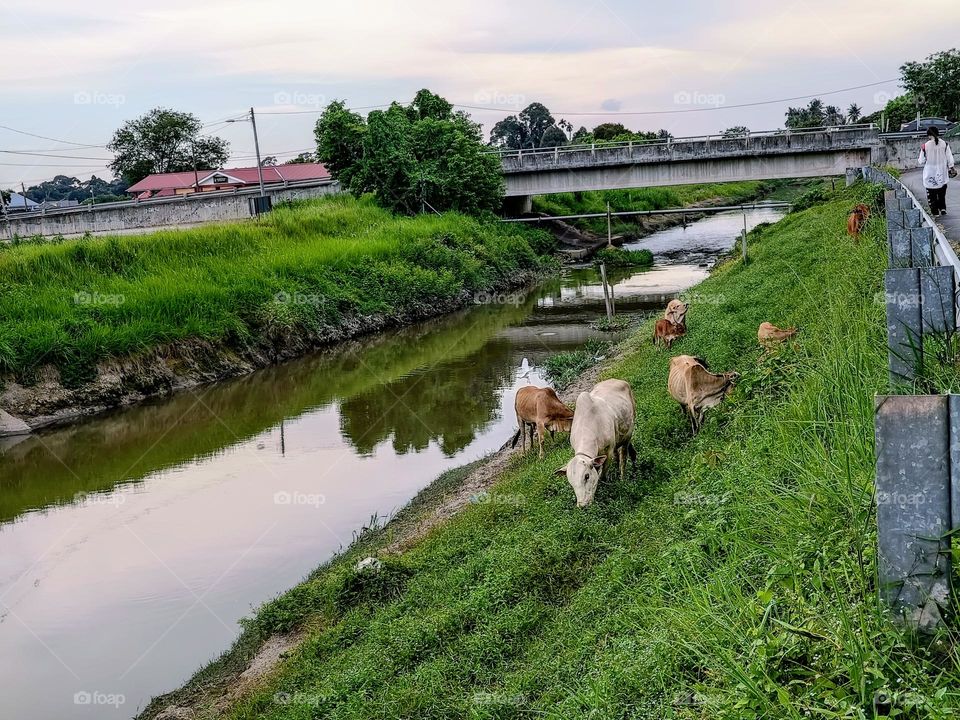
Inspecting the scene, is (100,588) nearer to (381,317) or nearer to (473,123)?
(381,317)

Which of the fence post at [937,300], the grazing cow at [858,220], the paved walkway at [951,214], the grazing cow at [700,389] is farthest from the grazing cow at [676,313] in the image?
the fence post at [937,300]

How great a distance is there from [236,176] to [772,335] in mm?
64831

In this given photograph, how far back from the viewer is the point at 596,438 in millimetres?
9281

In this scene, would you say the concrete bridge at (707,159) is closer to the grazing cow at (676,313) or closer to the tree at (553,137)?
the grazing cow at (676,313)

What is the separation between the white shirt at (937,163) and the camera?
15.0 metres

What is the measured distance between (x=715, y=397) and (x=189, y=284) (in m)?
18.4

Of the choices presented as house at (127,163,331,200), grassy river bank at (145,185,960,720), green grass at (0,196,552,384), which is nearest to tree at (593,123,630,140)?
house at (127,163,331,200)

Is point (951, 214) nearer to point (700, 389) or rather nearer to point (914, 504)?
point (700, 389)

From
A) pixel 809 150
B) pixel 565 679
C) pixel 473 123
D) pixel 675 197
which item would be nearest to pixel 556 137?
pixel 675 197

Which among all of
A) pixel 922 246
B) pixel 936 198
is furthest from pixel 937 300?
pixel 936 198

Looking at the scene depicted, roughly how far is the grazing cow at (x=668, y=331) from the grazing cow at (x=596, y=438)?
6.19 m

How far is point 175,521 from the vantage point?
1348 centimetres

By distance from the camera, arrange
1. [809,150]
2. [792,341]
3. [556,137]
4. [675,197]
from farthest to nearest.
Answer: [556,137] < [675,197] < [809,150] < [792,341]

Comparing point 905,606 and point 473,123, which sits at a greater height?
point 473,123
